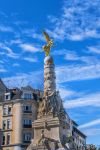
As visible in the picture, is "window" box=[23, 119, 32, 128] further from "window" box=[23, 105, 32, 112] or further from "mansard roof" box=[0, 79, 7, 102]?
"mansard roof" box=[0, 79, 7, 102]

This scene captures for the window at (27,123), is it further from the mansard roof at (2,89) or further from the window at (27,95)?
the mansard roof at (2,89)

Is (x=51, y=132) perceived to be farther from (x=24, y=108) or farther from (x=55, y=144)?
(x=24, y=108)

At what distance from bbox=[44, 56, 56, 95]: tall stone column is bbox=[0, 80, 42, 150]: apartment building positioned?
20423 millimetres

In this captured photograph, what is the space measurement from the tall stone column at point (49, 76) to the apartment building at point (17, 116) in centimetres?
2042

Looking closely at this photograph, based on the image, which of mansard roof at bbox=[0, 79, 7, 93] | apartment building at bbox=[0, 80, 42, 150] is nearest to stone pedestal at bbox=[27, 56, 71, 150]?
apartment building at bbox=[0, 80, 42, 150]

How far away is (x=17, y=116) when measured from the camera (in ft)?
243

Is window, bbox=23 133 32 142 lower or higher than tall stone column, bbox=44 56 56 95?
lower

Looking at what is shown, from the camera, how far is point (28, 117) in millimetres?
74062

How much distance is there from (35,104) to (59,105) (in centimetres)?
2326

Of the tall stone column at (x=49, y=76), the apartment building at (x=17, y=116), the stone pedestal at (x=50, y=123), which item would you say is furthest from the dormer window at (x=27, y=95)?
the stone pedestal at (x=50, y=123)

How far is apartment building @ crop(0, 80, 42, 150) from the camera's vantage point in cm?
7234

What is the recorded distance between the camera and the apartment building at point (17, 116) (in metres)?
72.3

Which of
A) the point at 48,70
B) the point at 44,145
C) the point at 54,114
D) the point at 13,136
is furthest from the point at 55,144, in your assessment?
the point at 13,136

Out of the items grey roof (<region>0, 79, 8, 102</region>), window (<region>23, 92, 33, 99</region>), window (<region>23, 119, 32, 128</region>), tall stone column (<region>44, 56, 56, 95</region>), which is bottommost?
window (<region>23, 119, 32, 128</region>)
